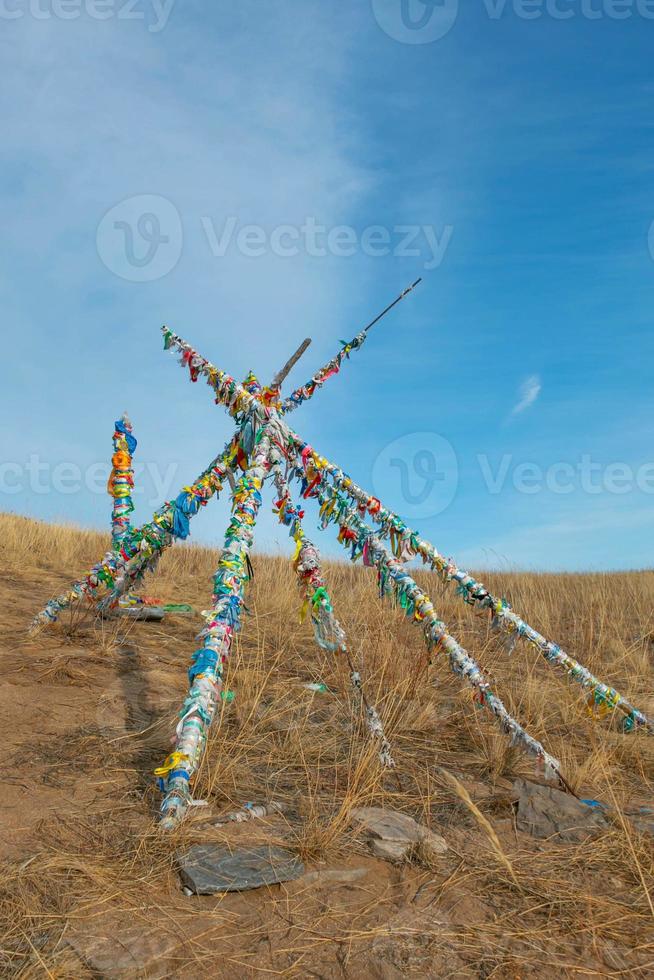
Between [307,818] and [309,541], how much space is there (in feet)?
6.09

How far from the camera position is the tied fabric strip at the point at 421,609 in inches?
169

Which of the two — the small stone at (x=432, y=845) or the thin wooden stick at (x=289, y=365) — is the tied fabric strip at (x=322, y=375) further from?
the small stone at (x=432, y=845)

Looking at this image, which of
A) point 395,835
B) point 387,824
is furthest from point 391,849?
point 387,824

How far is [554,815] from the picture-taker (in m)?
3.74

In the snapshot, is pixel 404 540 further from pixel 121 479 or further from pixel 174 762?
pixel 121 479

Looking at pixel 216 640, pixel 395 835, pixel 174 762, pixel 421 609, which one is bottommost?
pixel 395 835

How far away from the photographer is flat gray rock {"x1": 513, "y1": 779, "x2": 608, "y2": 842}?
142 inches

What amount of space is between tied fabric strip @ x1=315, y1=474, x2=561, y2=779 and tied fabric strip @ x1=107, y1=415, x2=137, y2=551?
3786mm

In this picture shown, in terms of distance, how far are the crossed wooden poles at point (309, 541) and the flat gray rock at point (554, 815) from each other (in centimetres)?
26

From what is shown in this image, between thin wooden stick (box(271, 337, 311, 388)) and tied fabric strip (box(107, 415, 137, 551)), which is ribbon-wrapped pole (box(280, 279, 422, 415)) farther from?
tied fabric strip (box(107, 415, 137, 551))

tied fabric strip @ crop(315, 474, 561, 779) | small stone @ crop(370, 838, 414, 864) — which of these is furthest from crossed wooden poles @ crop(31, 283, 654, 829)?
small stone @ crop(370, 838, 414, 864)

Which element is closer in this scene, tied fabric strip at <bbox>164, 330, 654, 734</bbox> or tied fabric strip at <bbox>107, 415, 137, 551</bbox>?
tied fabric strip at <bbox>164, 330, 654, 734</bbox>

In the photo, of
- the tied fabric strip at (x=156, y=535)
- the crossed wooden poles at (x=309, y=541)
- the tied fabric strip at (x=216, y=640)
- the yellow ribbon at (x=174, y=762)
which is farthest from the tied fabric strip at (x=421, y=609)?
the yellow ribbon at (x=174, y=762)

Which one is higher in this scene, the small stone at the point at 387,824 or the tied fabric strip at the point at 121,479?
the tied fabric strip at the point at 121,479
